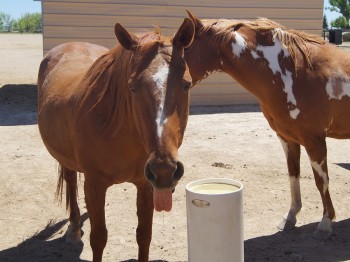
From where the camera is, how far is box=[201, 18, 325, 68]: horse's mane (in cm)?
363

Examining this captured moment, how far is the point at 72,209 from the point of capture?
12.8ft

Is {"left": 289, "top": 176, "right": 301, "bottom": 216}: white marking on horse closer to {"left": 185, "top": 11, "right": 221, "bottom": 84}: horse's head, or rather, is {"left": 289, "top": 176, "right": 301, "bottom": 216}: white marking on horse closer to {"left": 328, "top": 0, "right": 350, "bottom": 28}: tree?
{"left": 185, "top": 11, "right": 221, "bottom": 84}: horse's head

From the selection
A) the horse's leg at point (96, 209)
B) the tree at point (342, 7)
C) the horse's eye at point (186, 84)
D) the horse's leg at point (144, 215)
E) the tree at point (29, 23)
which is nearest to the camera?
the horse's eye at point (186, 84)

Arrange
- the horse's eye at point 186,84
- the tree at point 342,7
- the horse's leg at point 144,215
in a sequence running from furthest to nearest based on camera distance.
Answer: the tree at point 342,7, the horse's leg at point 144,215, the horse's eye at point 186,84

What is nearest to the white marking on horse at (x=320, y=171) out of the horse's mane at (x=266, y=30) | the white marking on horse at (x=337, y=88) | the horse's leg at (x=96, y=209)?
the white marking on horse at (x=337, y=88)

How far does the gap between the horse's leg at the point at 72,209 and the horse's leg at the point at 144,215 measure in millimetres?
874

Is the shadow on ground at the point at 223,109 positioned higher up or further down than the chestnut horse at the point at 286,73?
further down

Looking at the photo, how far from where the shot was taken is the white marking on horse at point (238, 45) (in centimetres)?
364

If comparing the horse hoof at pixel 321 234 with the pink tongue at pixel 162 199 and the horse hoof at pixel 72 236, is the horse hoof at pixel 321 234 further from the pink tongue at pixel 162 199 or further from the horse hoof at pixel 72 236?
the pink tongue at pixel 162 199

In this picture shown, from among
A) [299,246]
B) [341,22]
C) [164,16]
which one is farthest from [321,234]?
[341,22]

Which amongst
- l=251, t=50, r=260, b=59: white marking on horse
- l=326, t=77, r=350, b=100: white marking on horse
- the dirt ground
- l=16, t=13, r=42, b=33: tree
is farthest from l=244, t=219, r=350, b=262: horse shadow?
l=16, t=13, r=42, b=33: tree

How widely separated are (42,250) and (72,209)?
1.44ft

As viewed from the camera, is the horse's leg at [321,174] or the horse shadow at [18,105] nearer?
the horse's leg at [321,174]

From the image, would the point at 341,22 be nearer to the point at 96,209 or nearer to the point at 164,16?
the point at 164,16
